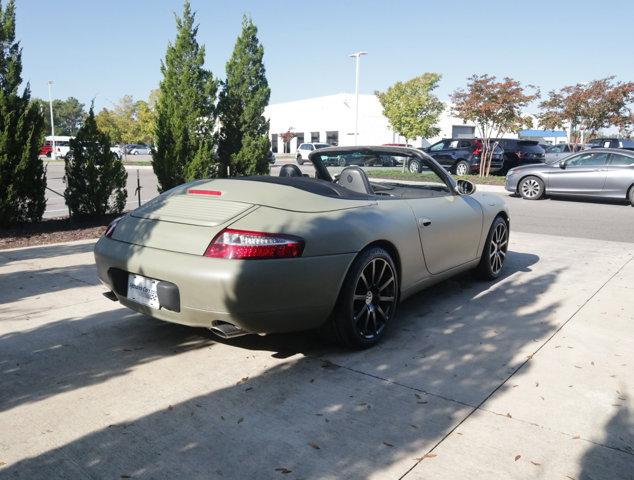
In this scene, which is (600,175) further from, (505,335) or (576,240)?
(505,335)

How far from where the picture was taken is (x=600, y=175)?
1415 cm

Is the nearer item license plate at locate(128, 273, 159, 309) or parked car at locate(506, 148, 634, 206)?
license plate at locate(128, 273, 159, 309)

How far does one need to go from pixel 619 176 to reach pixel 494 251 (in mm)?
10127

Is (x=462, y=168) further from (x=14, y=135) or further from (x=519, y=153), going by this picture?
(x=14, y=135)

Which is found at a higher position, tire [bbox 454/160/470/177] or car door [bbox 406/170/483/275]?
tire [bbox 454/160/470/177]

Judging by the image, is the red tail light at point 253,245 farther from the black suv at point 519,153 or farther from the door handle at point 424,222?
the black suv at point 519,153

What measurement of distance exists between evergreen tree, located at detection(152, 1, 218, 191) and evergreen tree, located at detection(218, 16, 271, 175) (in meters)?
1.01

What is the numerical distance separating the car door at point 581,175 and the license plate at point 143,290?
13.7 meters

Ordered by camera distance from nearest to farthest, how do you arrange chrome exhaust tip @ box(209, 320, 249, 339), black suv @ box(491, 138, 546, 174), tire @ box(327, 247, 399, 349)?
chrome exhaust tip @ box(209, 320, 249, 339) → tire @ box(327, 247, 399, 349) → black suv @ box(491, 138, 546, 174)

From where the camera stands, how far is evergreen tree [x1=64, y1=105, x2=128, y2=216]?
8875 millimetres

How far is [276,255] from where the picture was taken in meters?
3.19

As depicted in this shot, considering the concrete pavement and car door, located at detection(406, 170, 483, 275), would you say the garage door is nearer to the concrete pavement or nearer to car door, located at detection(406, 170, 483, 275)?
car door, located at detection(406, 170, 483, 275)

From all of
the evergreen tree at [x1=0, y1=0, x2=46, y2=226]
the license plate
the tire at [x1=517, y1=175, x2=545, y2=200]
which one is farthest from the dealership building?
the license plate

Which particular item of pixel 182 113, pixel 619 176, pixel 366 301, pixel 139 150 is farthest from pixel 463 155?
pixel 139 150
